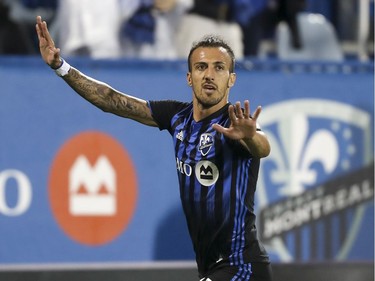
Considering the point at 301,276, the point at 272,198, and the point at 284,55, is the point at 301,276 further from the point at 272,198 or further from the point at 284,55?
the point at 284,55

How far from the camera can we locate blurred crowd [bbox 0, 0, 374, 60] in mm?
9523

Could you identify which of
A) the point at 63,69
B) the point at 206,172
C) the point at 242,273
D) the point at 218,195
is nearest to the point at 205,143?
the point at 206,172

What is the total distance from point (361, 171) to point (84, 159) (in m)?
2.32

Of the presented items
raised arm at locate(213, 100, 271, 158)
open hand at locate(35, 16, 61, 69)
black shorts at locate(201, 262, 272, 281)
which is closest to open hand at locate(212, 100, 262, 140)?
raised arm at locate(213, 100, 271, 158)

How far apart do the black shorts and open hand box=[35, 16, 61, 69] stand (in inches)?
60.8

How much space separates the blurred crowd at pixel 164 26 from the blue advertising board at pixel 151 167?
391 mm

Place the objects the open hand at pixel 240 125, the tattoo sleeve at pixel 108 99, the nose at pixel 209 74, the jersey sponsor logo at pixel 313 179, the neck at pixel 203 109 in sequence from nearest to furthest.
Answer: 1. the open hand at pixel 240 125
2. the nose at pixel 209 74
3. the neck at pixel 203 109
4. the tattoo sleeve at pixel 108 99
5. the jersey sponsor logo at pixel 313 179

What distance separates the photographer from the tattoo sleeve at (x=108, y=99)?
22.5ft

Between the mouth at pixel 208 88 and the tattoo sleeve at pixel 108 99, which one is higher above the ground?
the tattoo sleeve at pixel 108 99

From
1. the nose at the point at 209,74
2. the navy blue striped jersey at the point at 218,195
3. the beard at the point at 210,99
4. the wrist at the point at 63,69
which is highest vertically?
the wrist at the point at 63,69

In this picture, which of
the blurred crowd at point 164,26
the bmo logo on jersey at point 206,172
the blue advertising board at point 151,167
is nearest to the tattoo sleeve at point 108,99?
the bmo logo on jersey at point 206,172

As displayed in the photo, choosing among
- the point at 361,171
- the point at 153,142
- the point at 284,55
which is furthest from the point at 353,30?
the point at 153,142

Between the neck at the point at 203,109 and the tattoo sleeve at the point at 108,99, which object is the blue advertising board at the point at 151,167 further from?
the neck at the point at 203,109

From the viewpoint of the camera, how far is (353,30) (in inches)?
421
